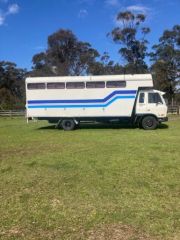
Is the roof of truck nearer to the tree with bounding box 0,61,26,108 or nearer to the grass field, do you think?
the grass field

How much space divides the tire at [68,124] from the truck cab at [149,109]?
3.52 m

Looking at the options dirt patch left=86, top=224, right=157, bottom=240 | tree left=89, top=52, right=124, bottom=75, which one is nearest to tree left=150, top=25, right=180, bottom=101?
tree left=89, top=52, right=124, bottom=75

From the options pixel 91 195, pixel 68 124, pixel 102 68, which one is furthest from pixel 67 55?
pixel 91 195

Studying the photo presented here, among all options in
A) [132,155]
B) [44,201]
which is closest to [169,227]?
[44,201]

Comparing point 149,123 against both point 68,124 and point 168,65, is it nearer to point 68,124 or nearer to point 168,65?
point 68,124

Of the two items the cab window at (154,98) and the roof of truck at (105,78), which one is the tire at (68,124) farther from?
the cab window at (154,98)

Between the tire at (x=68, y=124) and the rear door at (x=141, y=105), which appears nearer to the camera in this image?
the rear door at (x=141, y=105)

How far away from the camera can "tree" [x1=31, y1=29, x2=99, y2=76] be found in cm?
7244

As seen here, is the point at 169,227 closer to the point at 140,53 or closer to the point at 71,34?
the point at 140,53

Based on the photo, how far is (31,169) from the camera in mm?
10688

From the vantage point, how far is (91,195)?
320 inches

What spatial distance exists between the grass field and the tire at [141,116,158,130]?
10.4 meters

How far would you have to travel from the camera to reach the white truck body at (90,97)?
2356cm

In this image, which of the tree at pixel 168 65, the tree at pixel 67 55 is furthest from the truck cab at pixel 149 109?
the tree at pixel 67 55
